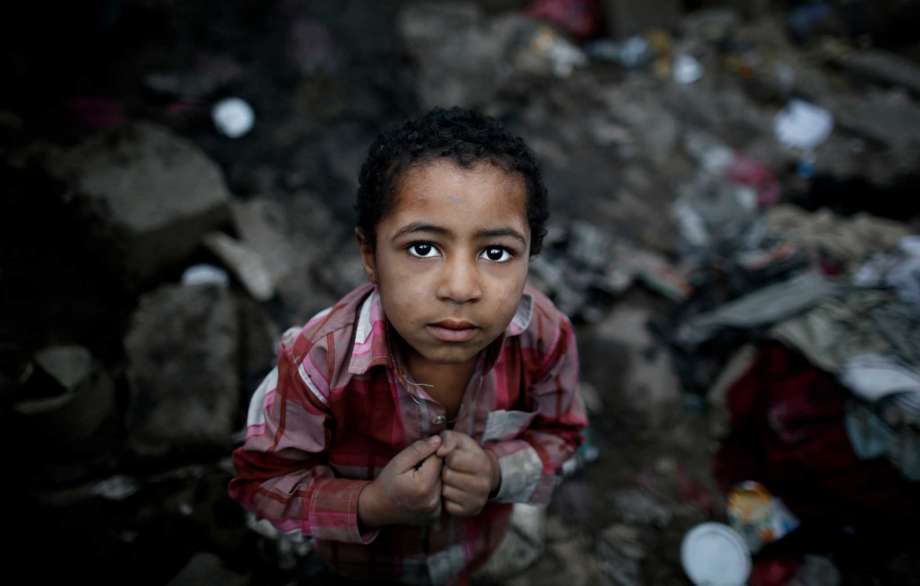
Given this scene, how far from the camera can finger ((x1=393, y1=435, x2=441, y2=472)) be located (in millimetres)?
1183

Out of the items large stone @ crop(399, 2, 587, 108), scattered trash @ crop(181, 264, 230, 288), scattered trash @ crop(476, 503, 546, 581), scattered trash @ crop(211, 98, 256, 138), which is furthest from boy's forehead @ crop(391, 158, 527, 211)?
large stone @ crop(399, 2, 587, 108)

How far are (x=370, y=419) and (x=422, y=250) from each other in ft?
1.63

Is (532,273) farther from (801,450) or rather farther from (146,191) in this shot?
(146,191)

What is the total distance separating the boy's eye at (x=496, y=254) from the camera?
1101 millimetres

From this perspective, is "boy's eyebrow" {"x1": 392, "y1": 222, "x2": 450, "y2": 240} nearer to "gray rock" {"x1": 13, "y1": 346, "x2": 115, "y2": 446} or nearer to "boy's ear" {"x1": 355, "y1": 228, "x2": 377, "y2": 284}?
"boy's ear" {"x1": 355, "y1": 228, "x2": 377, "y2": 284}

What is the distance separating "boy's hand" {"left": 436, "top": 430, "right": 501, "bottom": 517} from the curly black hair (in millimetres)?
527

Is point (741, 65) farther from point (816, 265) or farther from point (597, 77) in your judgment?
point (816, 265)

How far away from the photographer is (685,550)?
244 cm

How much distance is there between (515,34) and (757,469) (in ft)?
14.3

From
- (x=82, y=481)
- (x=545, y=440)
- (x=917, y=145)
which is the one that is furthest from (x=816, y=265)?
(x=82, y=481)

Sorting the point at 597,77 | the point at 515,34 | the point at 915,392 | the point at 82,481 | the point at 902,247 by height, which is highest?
the point at 515,34

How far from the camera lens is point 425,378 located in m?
1.32

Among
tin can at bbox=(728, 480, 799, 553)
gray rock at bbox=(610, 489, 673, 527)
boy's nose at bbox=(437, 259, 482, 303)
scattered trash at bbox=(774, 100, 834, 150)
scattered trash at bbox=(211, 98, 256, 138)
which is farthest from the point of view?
scattered trash at bbox=(774, 100, 834, 150)

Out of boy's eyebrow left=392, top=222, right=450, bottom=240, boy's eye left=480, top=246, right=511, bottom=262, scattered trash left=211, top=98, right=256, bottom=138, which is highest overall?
scattered trash left=211, top=98, right=256, bottom=138
